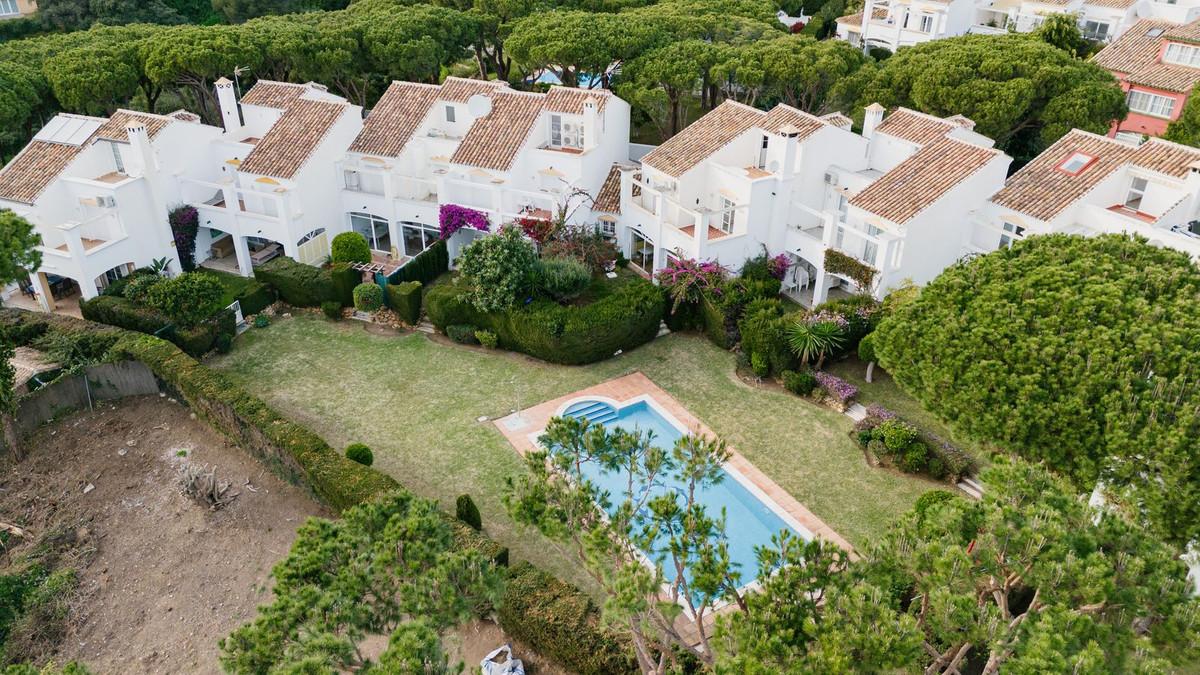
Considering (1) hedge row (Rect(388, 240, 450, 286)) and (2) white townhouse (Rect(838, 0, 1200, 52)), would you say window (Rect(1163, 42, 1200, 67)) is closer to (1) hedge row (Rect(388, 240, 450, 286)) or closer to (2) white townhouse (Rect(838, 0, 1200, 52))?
(2) white townhouse (Rect(838, 0, 1200, 52))

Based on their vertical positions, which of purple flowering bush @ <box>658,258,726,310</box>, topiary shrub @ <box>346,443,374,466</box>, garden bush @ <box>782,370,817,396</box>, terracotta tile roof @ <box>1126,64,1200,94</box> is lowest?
garden bush @ <box>782,370,817,396</box>

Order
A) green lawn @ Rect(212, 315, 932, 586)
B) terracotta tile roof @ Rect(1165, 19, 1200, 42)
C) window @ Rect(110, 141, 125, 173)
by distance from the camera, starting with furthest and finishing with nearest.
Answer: terracotta tile roof @ Rect(1165, 19, 1200, 42), window @ Rect(110, 141, 125, 173), green lawn @ Rect(212, 315, 932, 586)

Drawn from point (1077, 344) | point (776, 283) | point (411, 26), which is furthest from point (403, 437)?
point (411, 26)

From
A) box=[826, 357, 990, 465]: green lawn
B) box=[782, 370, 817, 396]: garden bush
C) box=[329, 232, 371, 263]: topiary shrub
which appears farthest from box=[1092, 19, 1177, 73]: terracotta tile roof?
box=[329, 232, 371, 263]: topiary shrub

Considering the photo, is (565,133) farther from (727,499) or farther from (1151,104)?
(1151,104)

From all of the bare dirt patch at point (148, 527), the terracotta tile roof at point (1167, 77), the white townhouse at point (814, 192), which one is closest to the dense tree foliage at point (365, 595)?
the bare dirt patch at point (148, 527)

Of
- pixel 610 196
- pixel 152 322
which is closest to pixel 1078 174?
pixel 610 196
